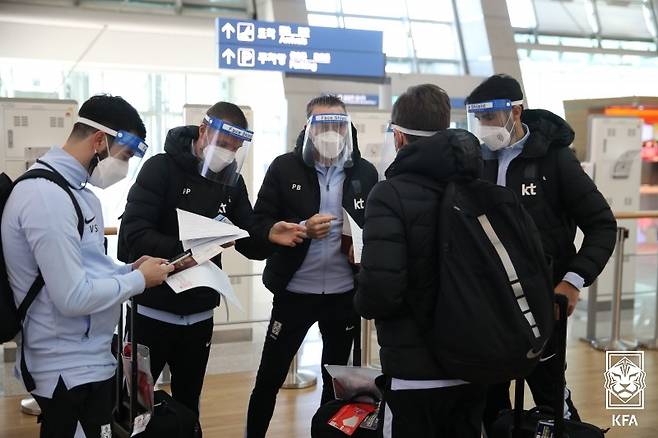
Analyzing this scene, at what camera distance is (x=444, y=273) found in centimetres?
194

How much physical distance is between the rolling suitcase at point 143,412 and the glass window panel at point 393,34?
10.8 m

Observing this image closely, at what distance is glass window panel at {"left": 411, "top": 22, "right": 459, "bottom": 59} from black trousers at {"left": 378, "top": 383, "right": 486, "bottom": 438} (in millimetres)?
11330

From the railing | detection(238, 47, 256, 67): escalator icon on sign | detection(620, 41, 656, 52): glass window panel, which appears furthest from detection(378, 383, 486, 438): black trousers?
detection(620, 41, 656, 52): glass window panel

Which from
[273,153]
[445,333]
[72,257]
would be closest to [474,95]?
[445,333]

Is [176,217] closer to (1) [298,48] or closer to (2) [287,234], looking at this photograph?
(2) [287,234]

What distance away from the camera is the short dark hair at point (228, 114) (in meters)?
2.72

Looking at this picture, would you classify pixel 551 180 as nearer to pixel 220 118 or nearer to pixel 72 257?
pixel 220 118

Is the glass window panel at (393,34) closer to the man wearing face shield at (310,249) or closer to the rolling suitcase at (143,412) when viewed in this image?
the man wearing face shield at (310,249)

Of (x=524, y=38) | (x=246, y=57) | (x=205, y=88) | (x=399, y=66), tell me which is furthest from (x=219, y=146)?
(x=205, y=88)

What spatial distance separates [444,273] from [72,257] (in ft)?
3.47

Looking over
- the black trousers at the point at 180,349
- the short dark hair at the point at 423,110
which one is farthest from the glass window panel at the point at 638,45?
the black trousers at the point at 180,349

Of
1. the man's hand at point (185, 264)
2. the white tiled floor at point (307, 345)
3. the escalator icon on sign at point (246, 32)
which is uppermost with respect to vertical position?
the escalator icon on sign at point (246, 32)

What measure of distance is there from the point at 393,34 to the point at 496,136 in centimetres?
1043

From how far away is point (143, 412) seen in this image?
2414mm
